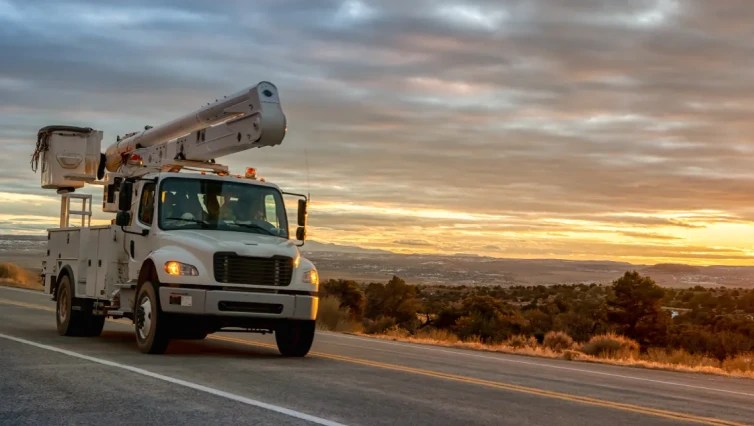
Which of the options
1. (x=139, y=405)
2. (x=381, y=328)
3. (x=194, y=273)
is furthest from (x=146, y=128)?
(x=381, y=328)

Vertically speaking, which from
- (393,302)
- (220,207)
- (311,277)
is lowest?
(393,302)

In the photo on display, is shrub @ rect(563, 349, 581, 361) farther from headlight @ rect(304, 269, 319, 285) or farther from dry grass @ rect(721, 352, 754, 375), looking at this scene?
headlight @ rect(304, 269, 319, 285)

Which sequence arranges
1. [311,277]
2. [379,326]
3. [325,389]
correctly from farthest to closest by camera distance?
[379,326]
[311,277]
[325,389]

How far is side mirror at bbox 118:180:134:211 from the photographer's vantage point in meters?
14.5

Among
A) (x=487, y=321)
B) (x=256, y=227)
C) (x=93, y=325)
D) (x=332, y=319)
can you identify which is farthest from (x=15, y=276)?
(x=256, y=227)

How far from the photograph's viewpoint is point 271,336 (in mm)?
20297

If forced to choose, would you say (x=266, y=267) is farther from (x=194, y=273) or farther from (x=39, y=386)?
(x=39, y=386)

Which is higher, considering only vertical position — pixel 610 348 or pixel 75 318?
pixel 75 318

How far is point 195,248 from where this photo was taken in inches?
533

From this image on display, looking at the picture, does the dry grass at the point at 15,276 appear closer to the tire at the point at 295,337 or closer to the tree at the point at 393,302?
the tree at the point at 393,302

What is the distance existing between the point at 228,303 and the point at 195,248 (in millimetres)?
914

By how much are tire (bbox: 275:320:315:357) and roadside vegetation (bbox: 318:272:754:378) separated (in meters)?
6.77

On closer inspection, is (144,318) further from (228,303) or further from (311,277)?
(311,277)

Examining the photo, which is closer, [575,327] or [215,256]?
[215,256]
